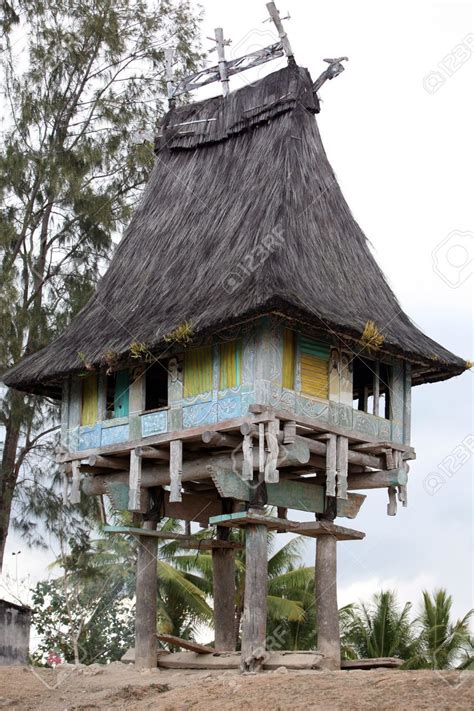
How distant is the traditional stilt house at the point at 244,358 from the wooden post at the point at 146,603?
23 millimetres

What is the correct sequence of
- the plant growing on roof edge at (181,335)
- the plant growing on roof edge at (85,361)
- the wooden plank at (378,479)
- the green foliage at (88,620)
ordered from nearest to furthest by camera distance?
the plant growing on roof edge at (181,335)
the wooden plank at (378,479)
the plant growing on roof edge at (85,361)
the green foliage at (88,620)

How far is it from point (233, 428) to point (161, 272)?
3470 mm

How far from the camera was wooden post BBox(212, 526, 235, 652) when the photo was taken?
19922 mm

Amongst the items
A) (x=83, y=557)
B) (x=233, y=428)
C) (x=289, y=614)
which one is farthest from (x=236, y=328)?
(x=289, y=614)

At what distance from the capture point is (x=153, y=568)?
63.6ft

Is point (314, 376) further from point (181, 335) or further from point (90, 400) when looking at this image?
point (90, 400)

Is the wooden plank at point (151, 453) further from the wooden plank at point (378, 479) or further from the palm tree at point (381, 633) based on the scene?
the palm tree at point (381, 633)

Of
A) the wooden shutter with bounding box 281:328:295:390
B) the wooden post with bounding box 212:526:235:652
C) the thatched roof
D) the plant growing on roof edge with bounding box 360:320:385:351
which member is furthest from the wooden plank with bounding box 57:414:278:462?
the wooden post with bounding box 212:526:235:652

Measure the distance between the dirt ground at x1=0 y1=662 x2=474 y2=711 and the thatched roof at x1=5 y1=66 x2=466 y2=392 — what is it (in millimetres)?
4181

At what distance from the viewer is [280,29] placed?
20.1m

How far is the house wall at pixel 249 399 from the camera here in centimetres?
1733

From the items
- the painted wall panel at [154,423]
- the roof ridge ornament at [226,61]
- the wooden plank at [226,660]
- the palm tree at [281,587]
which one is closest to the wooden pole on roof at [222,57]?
the roof ridge ornament at [226,61]

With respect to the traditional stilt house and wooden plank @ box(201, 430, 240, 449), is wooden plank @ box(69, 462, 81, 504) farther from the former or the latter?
wooden plank @ box(201, 430, 240, 449)

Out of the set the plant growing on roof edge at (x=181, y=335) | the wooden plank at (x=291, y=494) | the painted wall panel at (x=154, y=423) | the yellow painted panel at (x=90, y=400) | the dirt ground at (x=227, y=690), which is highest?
the plant growing on roof edge at (x=181, y=335)
